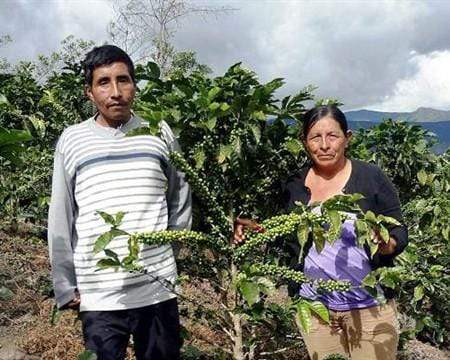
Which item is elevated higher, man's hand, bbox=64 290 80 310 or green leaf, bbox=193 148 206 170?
green leaf, bbox=193 148 206 170

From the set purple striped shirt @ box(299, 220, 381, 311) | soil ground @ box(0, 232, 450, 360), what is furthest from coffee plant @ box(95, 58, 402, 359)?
soil ground @ box(0, 232, 450, 360)

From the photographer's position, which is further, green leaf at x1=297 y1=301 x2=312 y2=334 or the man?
the man

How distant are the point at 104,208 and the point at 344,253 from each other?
816mm

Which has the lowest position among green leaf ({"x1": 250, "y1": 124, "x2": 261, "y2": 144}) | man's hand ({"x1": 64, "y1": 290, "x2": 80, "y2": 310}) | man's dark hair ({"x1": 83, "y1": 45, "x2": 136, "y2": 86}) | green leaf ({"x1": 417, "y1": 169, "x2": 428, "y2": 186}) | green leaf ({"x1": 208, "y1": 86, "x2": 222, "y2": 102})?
man's hand ({"x1": 64, "y1": 290, "x2": 80, "y2": 310})

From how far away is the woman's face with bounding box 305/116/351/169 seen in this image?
6.60 ft

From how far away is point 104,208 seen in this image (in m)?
1.86

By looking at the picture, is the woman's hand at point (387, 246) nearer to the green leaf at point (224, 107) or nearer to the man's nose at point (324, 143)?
the man's nose at point (324, 143)

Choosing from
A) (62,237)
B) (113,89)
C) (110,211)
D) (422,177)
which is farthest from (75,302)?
(422,177)

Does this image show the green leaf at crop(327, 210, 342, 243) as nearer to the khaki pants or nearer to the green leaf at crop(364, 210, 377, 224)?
the green leaf at crop(364, 210, 377, 224)

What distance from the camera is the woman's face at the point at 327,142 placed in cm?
201

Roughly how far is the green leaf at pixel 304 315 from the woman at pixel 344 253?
0.42 meters

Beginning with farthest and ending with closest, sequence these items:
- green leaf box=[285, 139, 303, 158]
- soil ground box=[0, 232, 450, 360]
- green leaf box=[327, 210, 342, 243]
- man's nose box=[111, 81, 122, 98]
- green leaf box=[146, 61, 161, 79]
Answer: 1. soil ground box=[0, 232, 450, 360]
2. green leaf box=[146, 61, 161, 79]
3. green leaf box=[285, 139, 303, 158]
4. man's nose box=[111, 81, 122, 98]
5. green leaf box=[327, 210, 342, 243]

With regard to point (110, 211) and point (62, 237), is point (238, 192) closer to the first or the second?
point (110, 211)

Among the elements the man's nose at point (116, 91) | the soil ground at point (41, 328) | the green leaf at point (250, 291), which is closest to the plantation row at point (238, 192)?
the green leaf at point (250, 291)
